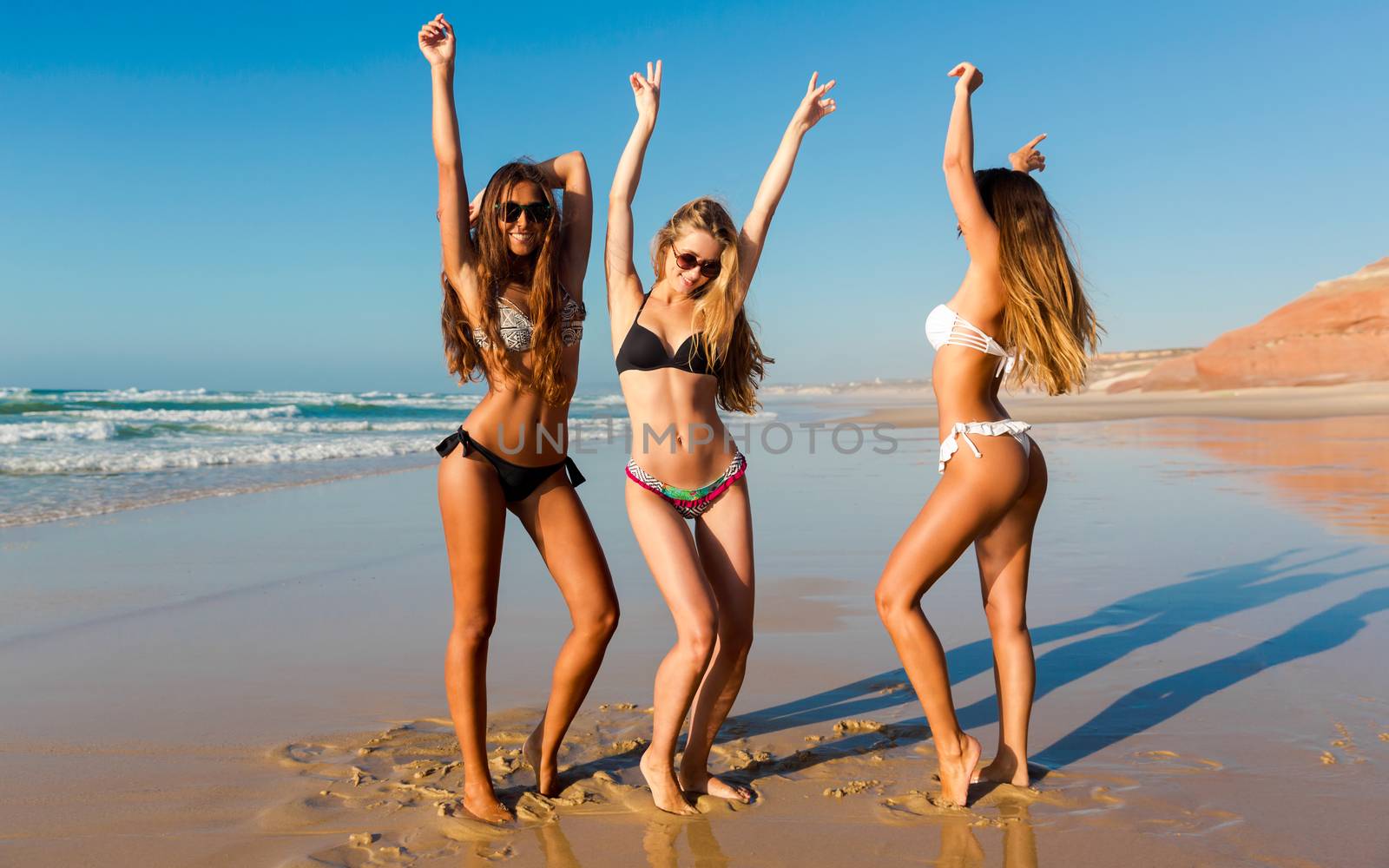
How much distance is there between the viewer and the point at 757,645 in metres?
5.23

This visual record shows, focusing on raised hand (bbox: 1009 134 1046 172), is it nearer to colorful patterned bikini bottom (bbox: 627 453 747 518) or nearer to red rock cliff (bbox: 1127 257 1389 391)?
colorful patterned bikini bottom (bbox: 627 453 747 518)

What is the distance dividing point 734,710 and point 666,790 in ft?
3.64

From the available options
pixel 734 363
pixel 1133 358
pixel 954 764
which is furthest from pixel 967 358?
pixel 1133 358

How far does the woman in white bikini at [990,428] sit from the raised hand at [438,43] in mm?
1717

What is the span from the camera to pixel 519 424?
331cm

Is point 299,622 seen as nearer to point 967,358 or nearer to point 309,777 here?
point 309,777

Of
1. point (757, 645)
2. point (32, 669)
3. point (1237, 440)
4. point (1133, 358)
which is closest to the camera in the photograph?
point (32, 669)

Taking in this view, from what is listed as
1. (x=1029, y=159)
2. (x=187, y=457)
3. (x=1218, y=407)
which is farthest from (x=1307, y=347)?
(x=1029, y=159)

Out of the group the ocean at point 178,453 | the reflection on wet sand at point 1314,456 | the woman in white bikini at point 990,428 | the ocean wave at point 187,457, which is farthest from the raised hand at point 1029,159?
the ocean wave at point 187,457

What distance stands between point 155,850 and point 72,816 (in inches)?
17.6

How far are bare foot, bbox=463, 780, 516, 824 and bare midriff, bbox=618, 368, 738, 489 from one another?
3.87ft

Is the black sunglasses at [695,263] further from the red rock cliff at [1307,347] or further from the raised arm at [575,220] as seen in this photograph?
the red rock cliff at [1307,347]

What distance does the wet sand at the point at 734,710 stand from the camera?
302 centimetres

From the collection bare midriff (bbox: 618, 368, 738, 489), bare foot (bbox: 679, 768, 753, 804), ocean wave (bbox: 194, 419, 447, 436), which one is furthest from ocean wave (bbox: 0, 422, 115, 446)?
bare foot (bbox: 679, 768, 753, 804)
